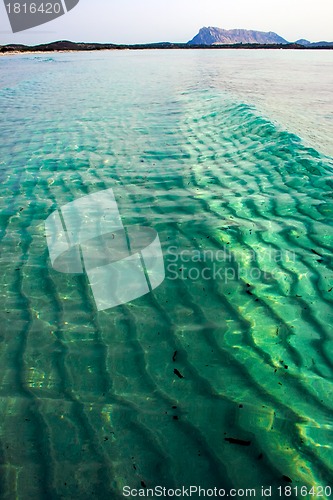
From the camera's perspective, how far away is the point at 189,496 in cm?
209

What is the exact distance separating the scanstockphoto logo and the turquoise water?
0.13m

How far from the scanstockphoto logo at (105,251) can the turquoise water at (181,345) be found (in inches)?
5.3

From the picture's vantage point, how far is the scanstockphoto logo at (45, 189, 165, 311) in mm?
3842

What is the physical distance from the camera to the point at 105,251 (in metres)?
4.47

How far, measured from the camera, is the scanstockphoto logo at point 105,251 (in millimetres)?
3842

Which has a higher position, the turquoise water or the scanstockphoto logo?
the turquoise water

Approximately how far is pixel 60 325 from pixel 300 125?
9091 millimetres
